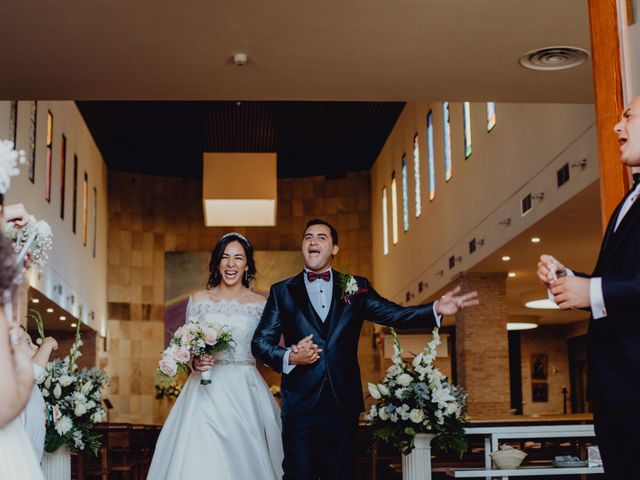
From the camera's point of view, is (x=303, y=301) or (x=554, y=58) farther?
(x=554, y=58)

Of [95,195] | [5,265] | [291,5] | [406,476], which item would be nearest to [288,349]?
[406,476]

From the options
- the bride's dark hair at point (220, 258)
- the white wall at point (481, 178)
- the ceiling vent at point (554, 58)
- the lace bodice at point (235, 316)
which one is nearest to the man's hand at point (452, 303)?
the lace bodice at point (235, 316)

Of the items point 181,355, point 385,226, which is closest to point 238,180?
point 385,226

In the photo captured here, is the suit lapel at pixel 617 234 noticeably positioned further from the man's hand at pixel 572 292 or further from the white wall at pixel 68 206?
the white wall at pixel 68 206

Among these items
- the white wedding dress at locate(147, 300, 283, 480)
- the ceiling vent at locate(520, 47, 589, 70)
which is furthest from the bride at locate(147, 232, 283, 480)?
the ceiling vent at locate(520, 47, 589, 70)

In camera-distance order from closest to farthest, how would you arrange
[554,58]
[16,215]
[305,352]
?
[16,215] → [305,352] → [554,58]

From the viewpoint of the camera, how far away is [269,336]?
217 inches

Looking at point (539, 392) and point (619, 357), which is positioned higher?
point (619, 357)

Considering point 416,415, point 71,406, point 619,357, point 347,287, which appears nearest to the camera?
point 619,357

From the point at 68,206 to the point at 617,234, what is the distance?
19453mm

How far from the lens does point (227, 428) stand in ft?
20.4

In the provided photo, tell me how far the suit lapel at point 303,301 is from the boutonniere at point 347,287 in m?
0.21

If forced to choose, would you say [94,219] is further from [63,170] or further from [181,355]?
[181,355]

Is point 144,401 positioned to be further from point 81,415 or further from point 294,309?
point 294,309
